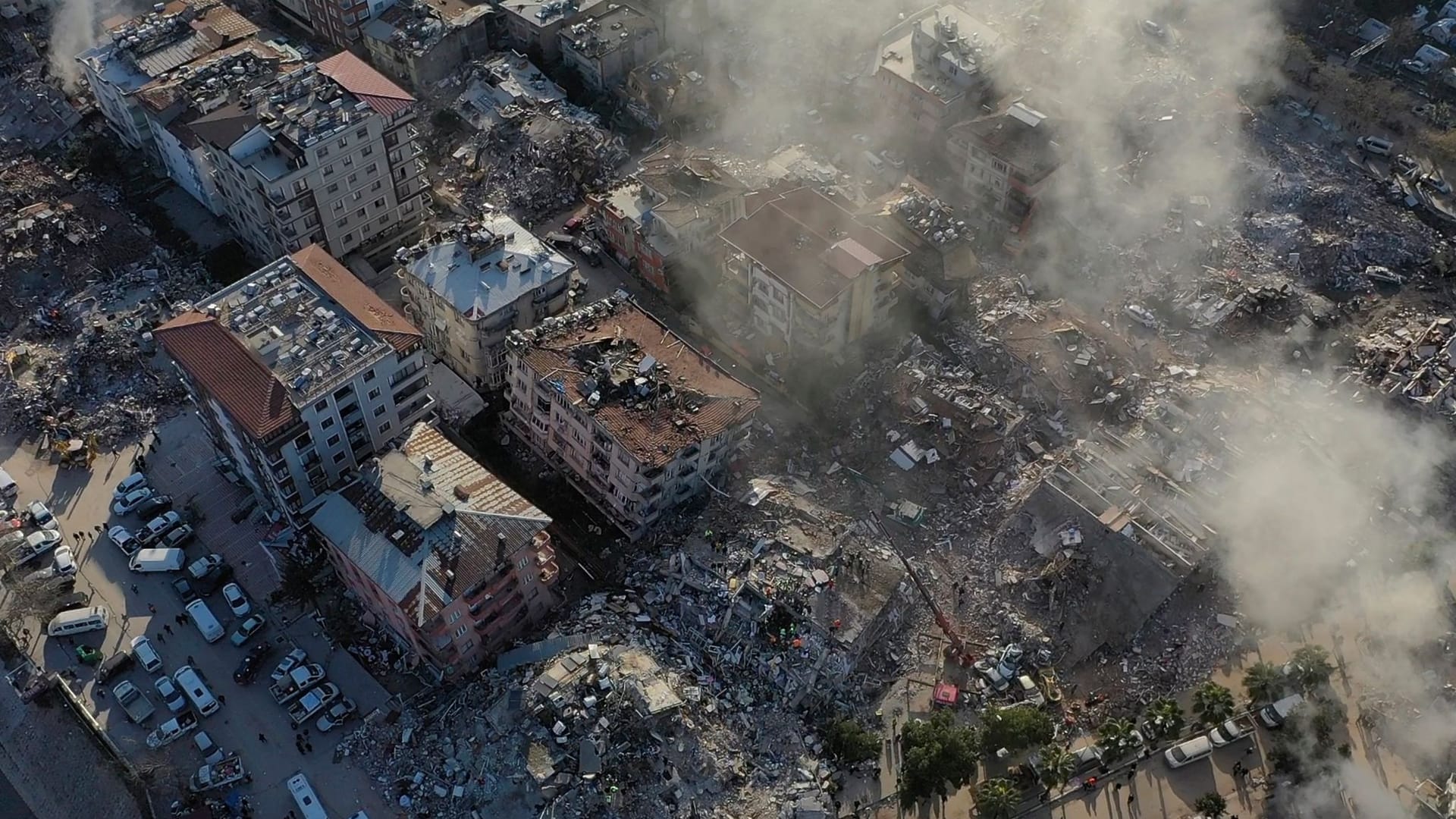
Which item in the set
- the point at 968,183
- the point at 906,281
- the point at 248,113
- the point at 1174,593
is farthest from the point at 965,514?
the point at 248,113

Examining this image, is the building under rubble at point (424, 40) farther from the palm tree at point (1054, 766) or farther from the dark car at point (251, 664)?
the palm tree at point (1054, 766)

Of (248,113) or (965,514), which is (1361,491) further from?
(248,113)

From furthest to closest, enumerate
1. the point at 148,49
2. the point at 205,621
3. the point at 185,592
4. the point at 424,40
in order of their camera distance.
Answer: the point at 424,40, the point at 148,49, the point at 185,592, the point at 205,621

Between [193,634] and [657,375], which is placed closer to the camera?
[193,634]

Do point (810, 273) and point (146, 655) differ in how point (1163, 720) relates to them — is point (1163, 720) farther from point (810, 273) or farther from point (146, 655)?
point (146, 655)

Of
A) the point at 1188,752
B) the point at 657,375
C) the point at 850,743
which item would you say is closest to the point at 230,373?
the point at 657,375
